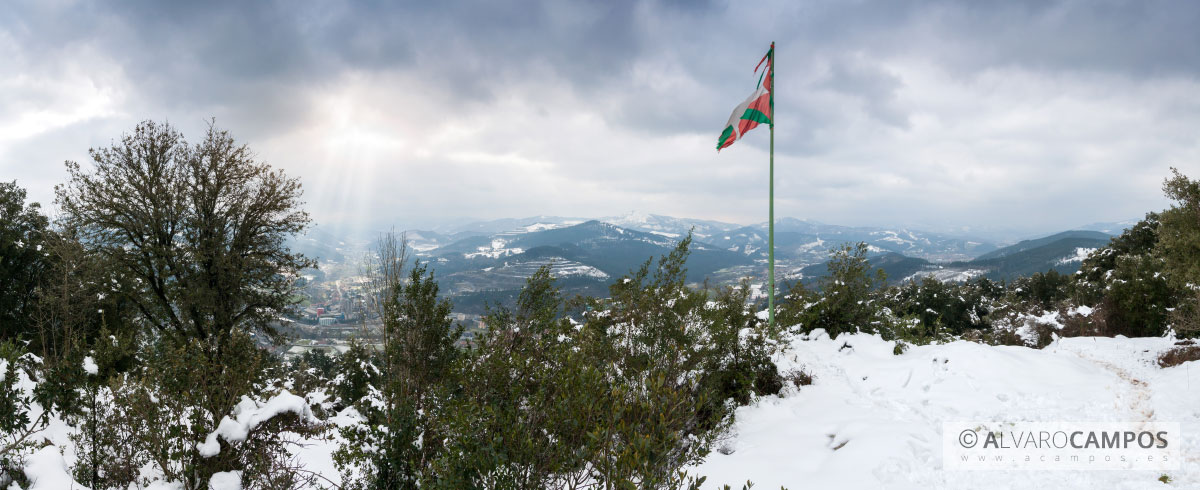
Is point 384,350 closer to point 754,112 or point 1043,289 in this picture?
point 754,112

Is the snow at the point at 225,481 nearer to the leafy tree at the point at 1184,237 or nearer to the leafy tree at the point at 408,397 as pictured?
the leafy tree at the point at 408,397

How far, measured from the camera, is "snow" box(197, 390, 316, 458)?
471 centimetres

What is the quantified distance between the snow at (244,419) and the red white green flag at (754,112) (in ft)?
40.2

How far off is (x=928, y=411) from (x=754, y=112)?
8709 mm

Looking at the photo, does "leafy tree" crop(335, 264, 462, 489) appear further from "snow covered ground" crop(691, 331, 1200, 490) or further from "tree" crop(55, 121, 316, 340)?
"tree" crop(55, 121, 316, 340)

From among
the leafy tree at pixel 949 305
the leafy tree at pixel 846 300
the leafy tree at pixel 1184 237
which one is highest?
the leafy tree at pixel 1184 237

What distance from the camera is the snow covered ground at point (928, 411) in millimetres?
5543

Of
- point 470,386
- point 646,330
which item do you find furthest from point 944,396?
point 470,386

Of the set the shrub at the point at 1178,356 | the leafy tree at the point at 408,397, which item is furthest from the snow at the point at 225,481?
the shrub at the point at 1178,356

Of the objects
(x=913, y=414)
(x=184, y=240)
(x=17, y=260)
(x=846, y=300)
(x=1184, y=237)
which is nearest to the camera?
(x=913, y=414)

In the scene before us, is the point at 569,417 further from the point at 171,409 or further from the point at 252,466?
the point at 171,409

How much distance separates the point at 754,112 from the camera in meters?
13.0

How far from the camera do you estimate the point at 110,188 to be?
1409 centimetres

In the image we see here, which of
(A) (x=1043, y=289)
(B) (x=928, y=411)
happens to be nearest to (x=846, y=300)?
(B) (x=928, y=411)
